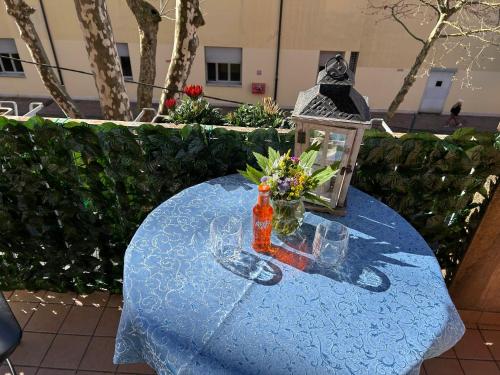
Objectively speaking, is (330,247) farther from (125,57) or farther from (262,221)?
(125,57)

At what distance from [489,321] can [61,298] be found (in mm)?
3824

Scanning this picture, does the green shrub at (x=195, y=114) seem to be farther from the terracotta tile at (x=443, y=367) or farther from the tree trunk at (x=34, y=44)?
the tree trunk at (x=34, y=44)

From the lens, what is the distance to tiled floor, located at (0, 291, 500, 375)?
272 centimetres

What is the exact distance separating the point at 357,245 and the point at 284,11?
1118 centimetres

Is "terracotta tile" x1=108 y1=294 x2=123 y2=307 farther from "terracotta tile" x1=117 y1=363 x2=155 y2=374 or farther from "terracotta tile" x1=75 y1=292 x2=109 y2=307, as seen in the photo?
A: "terracotta tile" x1=117 y1=363 x2=155 y2=374

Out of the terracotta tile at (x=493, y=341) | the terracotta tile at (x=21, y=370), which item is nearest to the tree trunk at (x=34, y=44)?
the terracotta tile at (x=21, y=370)

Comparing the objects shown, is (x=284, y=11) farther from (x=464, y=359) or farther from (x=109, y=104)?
(x=464, y=359)

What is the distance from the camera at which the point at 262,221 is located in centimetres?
185

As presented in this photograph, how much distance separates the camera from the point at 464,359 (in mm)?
2824

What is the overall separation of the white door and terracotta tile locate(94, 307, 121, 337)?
13396 mm

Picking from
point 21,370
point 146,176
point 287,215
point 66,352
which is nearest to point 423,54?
point 146,176

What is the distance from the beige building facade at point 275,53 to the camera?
1155 centimetres

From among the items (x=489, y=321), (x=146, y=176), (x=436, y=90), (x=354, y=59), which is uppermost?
(x=354, y=59)

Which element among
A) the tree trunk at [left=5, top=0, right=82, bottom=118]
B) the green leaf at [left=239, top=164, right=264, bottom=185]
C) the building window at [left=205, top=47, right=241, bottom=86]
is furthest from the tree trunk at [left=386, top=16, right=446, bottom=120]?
the green leaf at [left=239, top=164, right=264, bottom=185]
